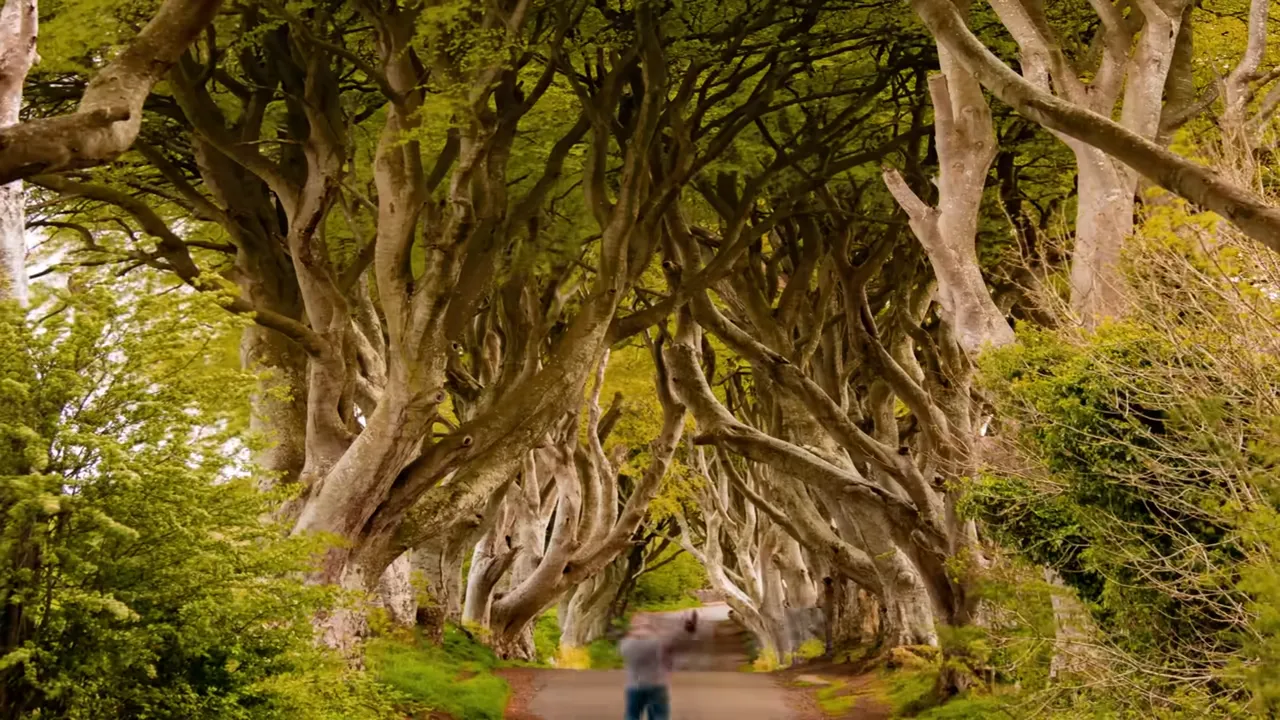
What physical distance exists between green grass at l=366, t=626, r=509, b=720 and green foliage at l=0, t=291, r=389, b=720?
4.56m

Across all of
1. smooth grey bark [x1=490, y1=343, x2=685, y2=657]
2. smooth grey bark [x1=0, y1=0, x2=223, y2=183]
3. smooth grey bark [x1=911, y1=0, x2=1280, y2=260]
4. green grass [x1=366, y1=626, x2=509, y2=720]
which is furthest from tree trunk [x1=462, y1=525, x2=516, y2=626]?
smooth grey bark [x1=0, y1=0, x2=223, y2=183]

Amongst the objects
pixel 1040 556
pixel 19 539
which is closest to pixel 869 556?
pixel 1040 556

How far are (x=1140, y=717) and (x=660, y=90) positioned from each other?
320 inches

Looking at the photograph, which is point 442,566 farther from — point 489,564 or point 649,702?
point 649,702

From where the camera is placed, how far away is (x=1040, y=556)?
8688 millimetres

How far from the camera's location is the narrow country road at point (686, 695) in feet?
47.1

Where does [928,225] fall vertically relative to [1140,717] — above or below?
above

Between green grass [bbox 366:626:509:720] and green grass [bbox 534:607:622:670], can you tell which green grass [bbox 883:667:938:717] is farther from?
green grass [bbox 534:607:622:670]

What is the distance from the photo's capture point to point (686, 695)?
53.9ft

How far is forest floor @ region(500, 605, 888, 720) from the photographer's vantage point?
14.5m

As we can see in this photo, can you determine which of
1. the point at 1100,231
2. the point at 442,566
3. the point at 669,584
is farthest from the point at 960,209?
the point at 669,584

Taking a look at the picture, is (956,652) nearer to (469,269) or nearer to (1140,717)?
(1140,717)

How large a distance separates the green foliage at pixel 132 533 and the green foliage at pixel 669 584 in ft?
126

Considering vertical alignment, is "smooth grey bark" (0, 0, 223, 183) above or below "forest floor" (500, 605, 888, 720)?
above
